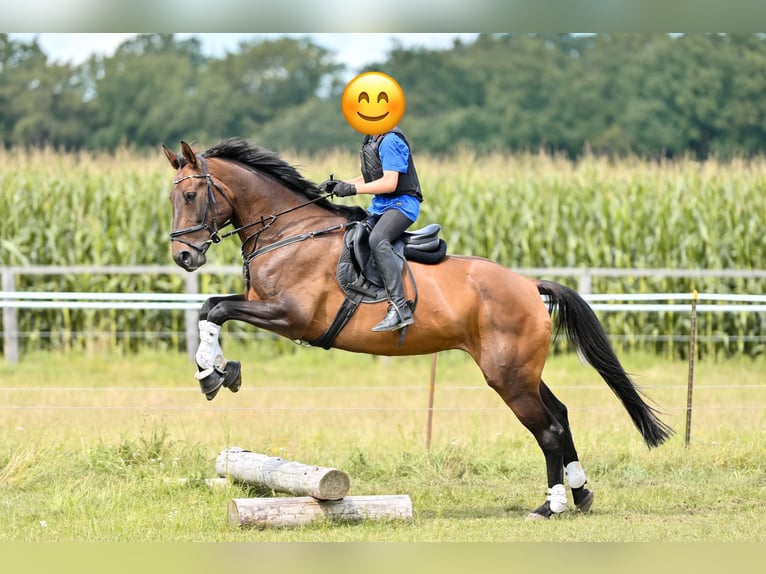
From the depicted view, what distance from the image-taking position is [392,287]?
7.99 meters

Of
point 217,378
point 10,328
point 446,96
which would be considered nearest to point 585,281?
point 10,328

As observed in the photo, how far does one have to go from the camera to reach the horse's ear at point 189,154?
795cm

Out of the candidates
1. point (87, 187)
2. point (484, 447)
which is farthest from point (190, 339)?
point (484, 447)

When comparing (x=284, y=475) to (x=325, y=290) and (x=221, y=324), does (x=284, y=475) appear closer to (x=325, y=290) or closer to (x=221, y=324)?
(x=221, y=324)

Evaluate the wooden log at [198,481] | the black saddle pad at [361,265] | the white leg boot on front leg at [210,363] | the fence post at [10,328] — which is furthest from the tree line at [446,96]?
the white leg boot on front leg at [210,363]

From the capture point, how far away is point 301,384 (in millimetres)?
15273

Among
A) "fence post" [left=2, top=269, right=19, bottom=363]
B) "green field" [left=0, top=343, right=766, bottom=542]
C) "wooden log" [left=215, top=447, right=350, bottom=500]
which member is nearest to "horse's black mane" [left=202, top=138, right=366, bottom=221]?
"wooden log" [left=215, top=447, right=350, bottom=500]

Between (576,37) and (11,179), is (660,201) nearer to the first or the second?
(11,179)

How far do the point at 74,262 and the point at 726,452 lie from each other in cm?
1087

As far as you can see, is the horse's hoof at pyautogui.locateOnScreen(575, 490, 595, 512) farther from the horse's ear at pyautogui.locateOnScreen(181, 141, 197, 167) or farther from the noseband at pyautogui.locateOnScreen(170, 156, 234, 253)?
the horse's ear at pyautogui.locateOnScreen(181, 141, 197, 167)

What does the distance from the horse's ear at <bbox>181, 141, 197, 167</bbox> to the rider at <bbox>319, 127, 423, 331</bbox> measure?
96 centimetres

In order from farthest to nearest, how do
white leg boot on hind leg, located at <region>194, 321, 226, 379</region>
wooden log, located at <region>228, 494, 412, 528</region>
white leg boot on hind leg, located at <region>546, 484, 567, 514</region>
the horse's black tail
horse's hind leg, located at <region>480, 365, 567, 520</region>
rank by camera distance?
the horse's black tail < white leg boot on hind leg, located at <region>546, 484, 567, 514</region> < horse's hind leg, located at <region>480, 365, 567, 520</region> < wooden log, located at <region>228, 494, 412, 528</region> < white leg boot on hind leg, located at <region>194, 321, 226, 379</region>

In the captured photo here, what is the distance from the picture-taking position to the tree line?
120ft

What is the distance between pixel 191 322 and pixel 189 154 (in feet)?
27.7
